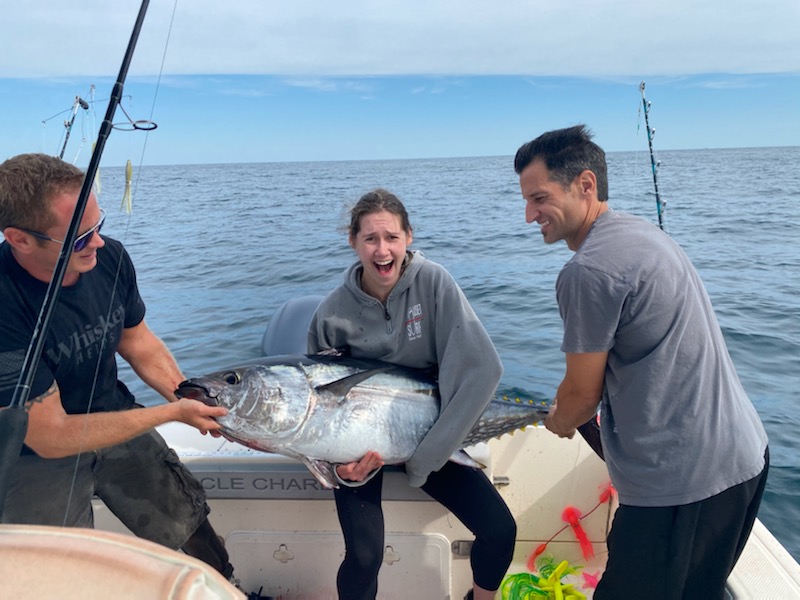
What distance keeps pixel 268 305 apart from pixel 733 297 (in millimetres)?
7263

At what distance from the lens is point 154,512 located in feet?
8.80

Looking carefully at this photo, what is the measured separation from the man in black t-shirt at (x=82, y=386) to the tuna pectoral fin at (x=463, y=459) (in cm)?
101

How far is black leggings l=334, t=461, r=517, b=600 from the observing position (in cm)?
256

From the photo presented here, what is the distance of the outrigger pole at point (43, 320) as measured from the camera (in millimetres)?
1560

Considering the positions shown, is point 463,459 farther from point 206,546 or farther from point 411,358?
point 206,546

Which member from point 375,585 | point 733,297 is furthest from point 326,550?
point 733,297

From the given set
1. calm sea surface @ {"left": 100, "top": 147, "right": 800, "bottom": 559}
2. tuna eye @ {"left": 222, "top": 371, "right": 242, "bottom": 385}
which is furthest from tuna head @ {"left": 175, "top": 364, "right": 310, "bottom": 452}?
calm sea surface @ {"left": 100, "top": 147, "right": 800, "bottom": 559}

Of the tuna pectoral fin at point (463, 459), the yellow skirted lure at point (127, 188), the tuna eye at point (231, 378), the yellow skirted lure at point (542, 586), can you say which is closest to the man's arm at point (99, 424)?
the tuna eye at point (231, 378)

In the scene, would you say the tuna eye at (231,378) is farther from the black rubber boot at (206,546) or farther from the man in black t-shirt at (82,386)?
the black rubber boot at (206,546)

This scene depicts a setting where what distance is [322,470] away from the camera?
8.35 feet

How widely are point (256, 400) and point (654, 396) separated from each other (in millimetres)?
1428

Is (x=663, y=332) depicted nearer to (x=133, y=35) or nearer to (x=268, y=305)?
(x=133, y=35)

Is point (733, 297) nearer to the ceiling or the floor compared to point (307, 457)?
nearer to the floor

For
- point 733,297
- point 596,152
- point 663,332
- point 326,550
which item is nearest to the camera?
point 663,332
